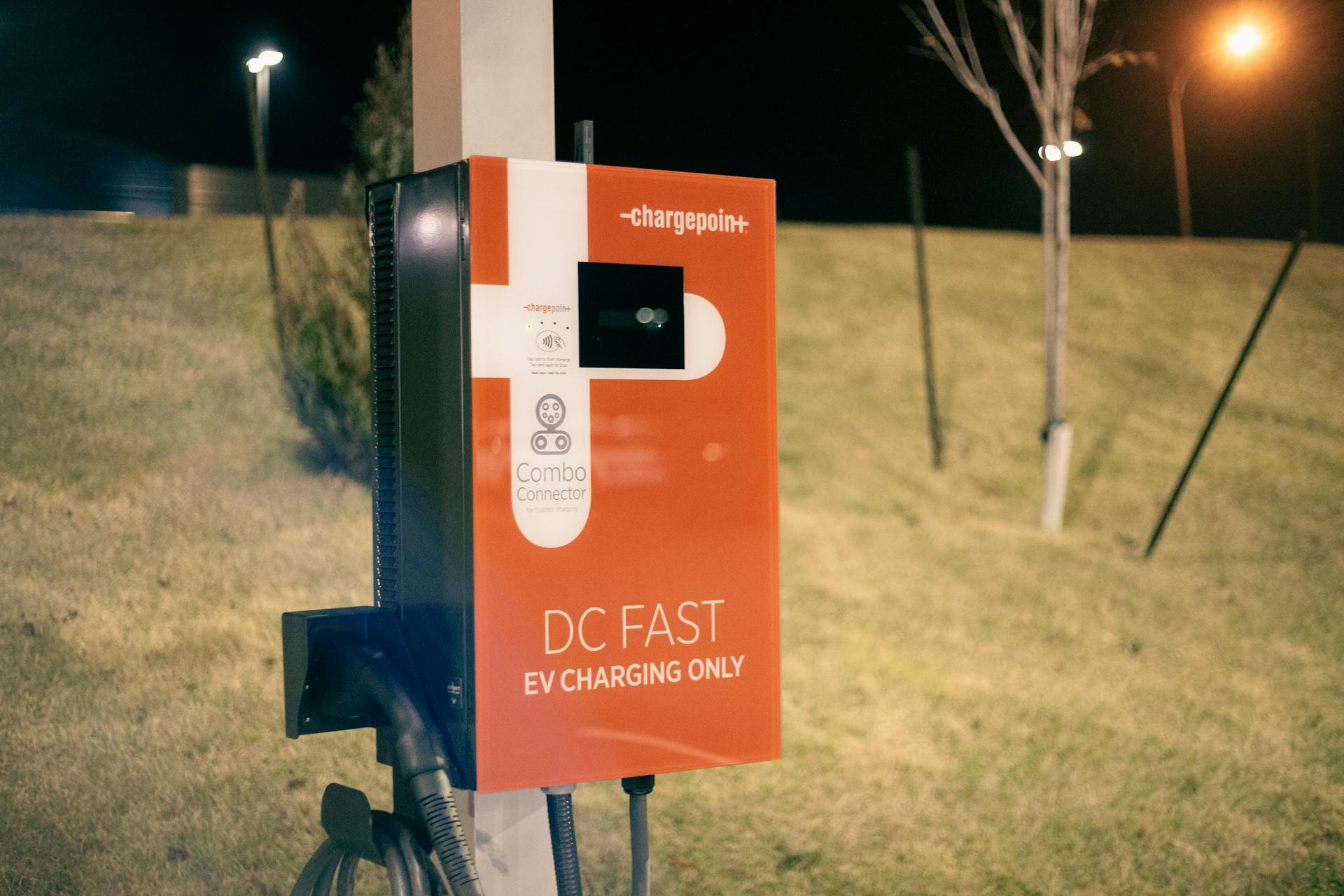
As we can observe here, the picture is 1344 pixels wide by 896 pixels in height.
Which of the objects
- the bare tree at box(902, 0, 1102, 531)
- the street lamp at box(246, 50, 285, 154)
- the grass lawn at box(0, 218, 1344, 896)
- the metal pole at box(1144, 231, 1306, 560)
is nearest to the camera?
the grass lawn at box(0, 218, 1344, 896)

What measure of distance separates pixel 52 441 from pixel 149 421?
48 cm

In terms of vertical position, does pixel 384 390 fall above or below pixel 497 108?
below

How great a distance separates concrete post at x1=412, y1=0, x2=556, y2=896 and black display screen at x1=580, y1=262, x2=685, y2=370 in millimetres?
468

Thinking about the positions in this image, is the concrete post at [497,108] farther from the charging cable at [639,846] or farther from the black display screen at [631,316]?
the black display screen at [631,316]

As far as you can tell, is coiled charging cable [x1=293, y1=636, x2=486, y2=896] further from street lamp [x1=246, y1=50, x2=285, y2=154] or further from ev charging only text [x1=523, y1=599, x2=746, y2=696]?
street lamp [x1=246, y1=50, x2=285, y2=154]

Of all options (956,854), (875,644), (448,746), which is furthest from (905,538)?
(448,746)

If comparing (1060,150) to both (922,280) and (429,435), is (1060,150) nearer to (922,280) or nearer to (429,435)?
(922,280)

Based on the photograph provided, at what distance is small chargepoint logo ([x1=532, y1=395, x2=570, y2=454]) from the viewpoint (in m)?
2.27

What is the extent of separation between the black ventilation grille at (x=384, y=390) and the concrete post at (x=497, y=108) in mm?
267

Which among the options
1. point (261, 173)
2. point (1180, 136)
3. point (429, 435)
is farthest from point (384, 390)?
point (1180, 136)

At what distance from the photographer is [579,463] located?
7.59 ft

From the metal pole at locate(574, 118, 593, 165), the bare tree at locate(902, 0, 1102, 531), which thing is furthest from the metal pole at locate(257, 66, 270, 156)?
the bare tree at locate(902, 0, 1102, 531)

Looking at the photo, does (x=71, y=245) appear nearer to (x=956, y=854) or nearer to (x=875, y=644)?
(x=875, y=644)

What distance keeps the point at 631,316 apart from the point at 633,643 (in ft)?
2.05
